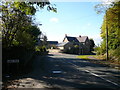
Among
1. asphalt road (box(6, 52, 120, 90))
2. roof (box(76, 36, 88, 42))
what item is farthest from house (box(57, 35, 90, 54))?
asphalt road (box(6, 52, 120, 90))

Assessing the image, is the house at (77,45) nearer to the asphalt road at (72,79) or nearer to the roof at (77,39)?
the roof at (77,39)

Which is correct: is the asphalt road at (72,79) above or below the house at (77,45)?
below

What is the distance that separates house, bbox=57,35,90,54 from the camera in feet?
251

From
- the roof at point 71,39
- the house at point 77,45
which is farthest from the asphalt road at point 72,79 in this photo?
the roof at point 71,39

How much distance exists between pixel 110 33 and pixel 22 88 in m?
29.9

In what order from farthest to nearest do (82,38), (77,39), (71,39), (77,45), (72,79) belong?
1. (77,39)
2. (82,38)
3. (71,39)
4. (77,45)
5. (72,79)

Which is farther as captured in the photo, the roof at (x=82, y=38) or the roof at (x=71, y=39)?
the roof at (x=71, y=39)

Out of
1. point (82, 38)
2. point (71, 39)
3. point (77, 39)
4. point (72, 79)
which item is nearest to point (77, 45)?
point (71, 39)

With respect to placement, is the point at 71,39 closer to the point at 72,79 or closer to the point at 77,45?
the point at 77,45

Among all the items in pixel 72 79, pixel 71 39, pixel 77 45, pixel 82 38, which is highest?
pixel 82 38

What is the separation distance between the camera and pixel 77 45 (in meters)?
82.8

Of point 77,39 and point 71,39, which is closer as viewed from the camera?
point 71,39

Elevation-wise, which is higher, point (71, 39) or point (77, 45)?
point (71, 39)

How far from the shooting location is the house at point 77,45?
3012 inches
